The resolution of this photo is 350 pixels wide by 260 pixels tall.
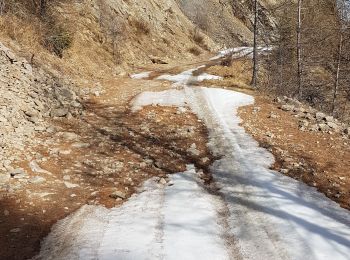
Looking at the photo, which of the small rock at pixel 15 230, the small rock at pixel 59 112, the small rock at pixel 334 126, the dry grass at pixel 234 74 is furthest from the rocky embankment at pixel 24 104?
the dry grass at pixel 234 74

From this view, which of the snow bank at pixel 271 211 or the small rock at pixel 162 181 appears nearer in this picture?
the snow bank at pixel 271 211

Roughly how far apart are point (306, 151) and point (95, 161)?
503 cm

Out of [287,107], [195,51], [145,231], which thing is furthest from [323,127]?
[195,51]

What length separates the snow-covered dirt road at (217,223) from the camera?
5.41 meters

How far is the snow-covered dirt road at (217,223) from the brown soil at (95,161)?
375 mm

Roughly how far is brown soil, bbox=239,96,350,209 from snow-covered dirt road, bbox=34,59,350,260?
19.0 inches

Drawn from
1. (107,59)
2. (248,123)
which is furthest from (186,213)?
(107,59)

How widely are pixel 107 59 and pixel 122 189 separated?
1666cm

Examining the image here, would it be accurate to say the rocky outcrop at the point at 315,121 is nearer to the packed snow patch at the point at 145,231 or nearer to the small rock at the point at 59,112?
the packed snow patch at the point at 145,231

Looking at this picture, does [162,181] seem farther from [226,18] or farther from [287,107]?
[226,18]

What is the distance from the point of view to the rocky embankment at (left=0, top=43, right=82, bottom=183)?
859cm

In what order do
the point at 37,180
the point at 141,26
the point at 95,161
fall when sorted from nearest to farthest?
the point at 37,180, the point at 95,161, the point at 141,26

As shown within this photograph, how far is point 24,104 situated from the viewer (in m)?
10.6

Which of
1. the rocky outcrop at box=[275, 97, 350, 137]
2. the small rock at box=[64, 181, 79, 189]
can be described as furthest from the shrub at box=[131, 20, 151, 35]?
the small rock at box=[64, 181, 79, 189]
